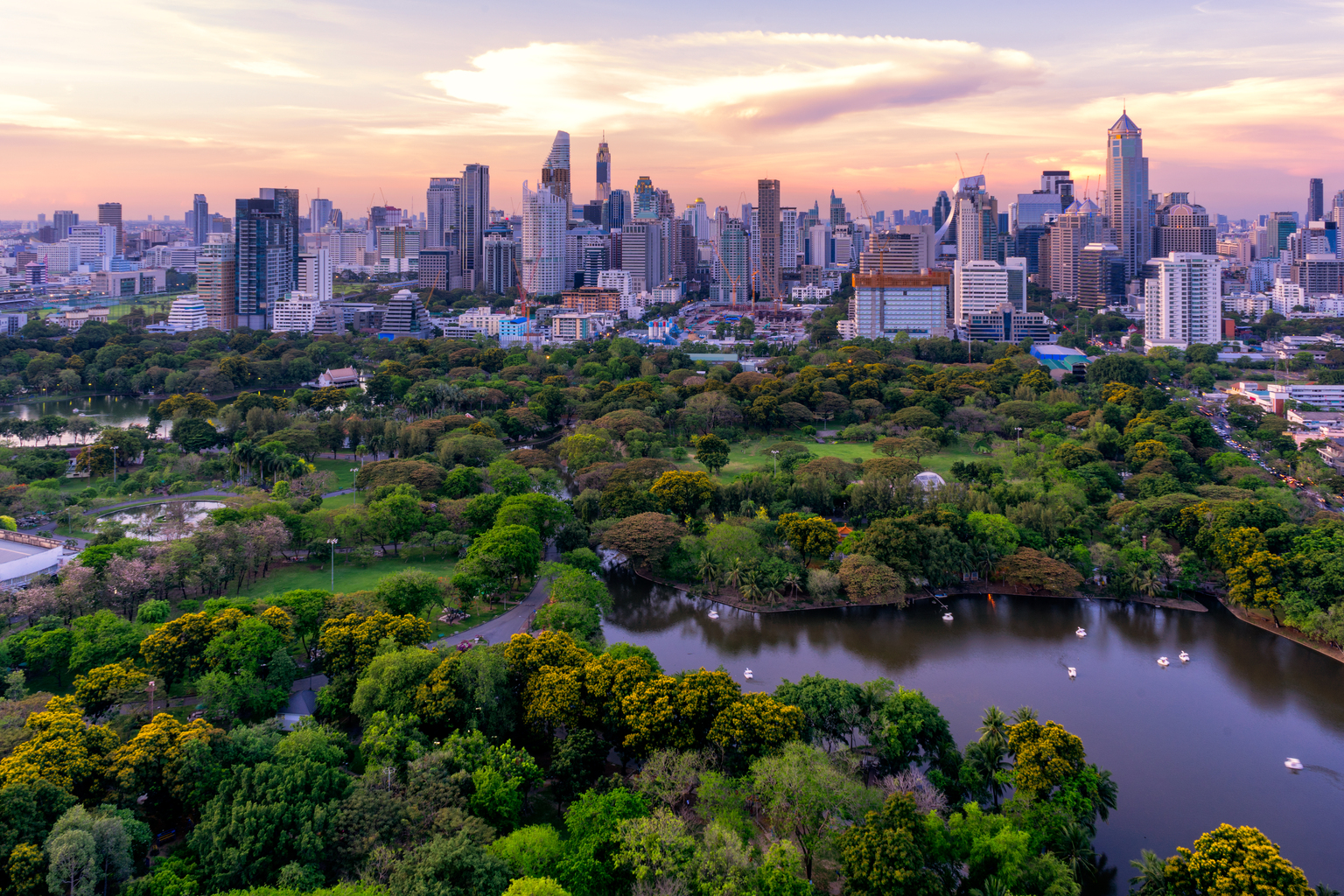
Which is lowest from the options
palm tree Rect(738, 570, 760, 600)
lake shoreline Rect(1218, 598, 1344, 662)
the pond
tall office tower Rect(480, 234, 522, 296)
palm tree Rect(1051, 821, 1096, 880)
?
palm tree Rect(1051, 821, 1096, 880)

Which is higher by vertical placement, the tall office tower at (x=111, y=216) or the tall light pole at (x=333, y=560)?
the tall office tower at (x=111, y=216)

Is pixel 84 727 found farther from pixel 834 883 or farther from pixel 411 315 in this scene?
pixel 411 315

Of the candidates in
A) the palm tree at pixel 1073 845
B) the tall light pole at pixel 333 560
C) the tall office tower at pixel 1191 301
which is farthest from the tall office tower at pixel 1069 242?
the palm tree at pixel 1073 845

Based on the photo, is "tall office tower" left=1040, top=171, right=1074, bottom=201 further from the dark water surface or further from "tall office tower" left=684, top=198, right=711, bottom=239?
the dark water surface

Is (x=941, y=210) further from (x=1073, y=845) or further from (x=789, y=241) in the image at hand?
(x=1073, y=845)

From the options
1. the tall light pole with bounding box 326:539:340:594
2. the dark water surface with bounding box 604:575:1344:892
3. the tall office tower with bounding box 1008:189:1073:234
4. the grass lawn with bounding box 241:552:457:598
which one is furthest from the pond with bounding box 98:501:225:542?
the tall office tower with bounding box 1008:189:1073:234

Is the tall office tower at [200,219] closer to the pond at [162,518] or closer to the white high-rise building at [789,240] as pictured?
the white high-rise building at [789,240]
